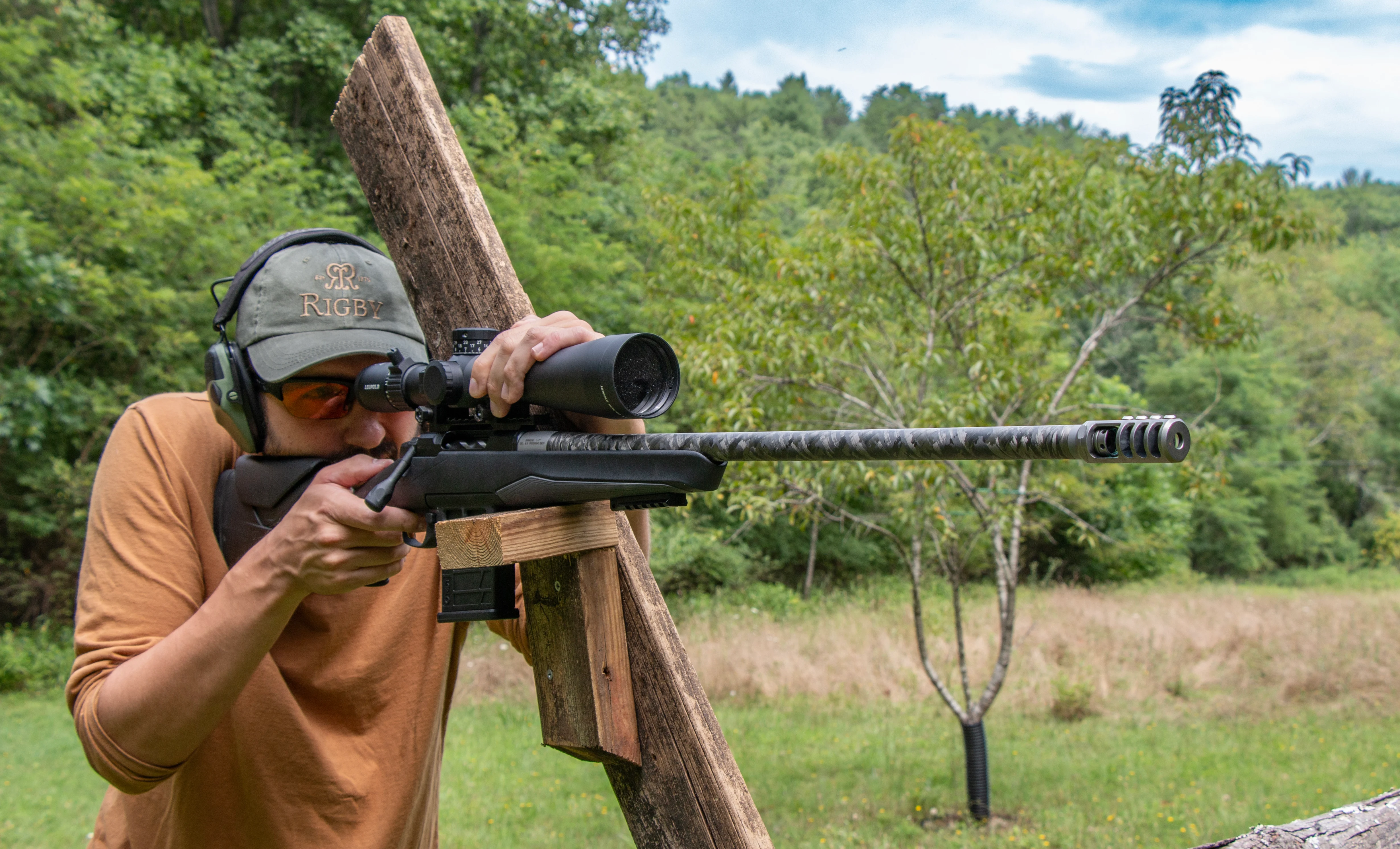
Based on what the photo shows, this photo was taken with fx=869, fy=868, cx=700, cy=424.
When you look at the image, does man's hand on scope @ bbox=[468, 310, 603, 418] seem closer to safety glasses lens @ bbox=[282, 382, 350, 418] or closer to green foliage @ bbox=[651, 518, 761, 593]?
safety glasses lens @ bbox=[282, 382, 350, 418]

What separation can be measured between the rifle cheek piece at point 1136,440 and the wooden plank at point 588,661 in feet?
2.46

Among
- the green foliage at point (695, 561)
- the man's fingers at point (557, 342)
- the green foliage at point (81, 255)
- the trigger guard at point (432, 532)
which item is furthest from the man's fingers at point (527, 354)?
the green foliage at point (695, 561)

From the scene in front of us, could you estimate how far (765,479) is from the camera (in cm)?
668

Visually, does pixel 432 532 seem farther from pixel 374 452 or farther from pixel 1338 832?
pixel 1338 832

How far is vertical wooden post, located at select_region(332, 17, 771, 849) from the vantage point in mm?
1348

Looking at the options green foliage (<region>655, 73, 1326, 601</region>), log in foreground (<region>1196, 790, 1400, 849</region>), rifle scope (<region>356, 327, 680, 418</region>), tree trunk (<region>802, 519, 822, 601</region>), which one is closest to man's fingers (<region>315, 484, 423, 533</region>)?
rifle scope (<region>356, 327, 680, 418</region>)

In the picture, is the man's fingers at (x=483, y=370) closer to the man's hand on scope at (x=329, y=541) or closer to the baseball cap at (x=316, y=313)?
the man's hand on scope at (x=329, y=541)

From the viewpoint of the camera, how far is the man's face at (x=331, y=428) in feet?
5.57

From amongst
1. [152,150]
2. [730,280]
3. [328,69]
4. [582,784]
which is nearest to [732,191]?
[730,280]

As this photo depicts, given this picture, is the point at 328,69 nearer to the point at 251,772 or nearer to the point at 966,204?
the point at 966,204

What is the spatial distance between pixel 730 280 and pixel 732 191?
1899mm

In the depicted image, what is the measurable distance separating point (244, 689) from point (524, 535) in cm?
70

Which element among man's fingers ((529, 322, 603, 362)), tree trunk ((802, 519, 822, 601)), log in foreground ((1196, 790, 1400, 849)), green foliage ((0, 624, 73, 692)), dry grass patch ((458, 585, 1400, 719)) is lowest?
tree trunk ((802, 519, 822, 601))

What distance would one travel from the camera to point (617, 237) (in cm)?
1702
